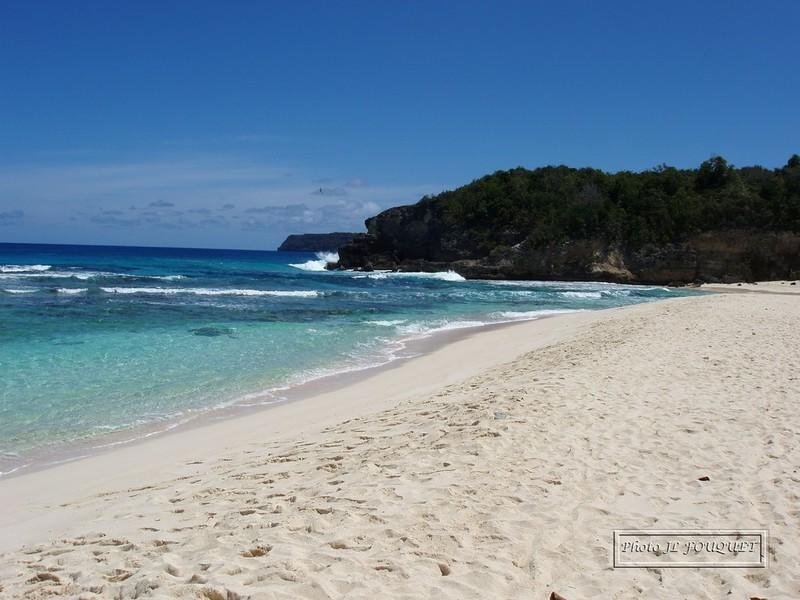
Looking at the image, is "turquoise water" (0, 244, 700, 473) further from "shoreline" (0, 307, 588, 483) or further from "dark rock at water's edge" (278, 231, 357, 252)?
"dark rock at water's edge" (278, 231, 357, 252)

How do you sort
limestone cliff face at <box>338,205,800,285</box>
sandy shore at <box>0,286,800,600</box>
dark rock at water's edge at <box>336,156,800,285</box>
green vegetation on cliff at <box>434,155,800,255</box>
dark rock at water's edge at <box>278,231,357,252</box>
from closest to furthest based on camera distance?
sandy shore at <box>0,286,800,600</box>
limestone cliff face at <box>338,205,800,285</box>
dark rock at water's edge at <box>336,156,800,285</box>
green vegetation on cliff at <box>434,155,800,255</box>
dark rock at water's edge at <box>278,231,357,252</box>

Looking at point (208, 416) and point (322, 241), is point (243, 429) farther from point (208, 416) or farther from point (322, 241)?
point (322, 241)

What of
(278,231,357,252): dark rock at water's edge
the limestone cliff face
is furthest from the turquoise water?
(278,231,357,252): dark rock at water's edge

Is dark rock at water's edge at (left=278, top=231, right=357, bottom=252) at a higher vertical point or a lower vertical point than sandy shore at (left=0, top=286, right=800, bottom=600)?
higher

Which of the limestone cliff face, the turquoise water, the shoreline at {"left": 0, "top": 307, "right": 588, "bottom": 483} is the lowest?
the shoreline at {"left": 0, "top": 307, "right": 588, "bottom": 483}

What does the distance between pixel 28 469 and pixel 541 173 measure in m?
65.7

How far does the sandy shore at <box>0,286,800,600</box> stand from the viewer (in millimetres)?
3303

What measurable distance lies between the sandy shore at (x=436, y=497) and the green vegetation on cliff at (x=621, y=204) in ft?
147

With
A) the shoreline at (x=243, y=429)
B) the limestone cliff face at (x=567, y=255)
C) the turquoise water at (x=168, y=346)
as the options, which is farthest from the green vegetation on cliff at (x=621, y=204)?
the shoreline at (x=243, y=429)

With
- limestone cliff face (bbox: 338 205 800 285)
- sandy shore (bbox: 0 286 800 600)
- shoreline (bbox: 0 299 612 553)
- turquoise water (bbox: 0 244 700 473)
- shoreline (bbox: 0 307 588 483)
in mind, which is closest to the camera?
sandy shore (bbox: 0 286 800 600)

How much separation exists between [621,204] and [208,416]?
5209cm

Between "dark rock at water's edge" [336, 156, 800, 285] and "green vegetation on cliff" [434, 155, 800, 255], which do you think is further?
"green vegetation on cliff" [434, 155, 800, 255]

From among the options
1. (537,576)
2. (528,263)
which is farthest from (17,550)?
(528,263)

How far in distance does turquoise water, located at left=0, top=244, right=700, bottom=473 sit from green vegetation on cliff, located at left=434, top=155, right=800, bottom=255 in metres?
23.7
